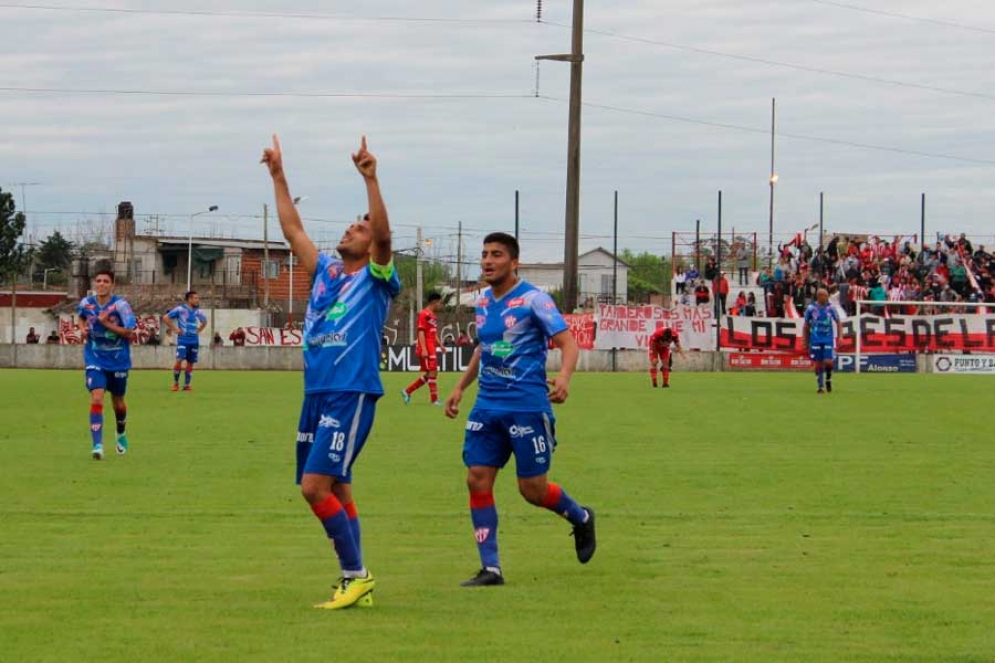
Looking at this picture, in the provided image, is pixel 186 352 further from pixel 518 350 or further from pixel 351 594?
pixel 351 594

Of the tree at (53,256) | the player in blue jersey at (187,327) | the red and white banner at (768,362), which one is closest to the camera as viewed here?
the player in blue jersey at (187,327)

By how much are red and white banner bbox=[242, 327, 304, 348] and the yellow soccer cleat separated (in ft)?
176

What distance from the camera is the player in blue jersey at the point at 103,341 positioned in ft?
54.4

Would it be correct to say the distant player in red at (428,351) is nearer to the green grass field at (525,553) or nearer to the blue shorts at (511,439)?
the green grass field at (525,553)

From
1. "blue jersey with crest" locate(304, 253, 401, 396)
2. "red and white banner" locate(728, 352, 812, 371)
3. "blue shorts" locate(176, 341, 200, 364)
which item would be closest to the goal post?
"red and white banner" locate(728, 352, 812, 371)

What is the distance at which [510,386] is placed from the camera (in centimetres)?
918

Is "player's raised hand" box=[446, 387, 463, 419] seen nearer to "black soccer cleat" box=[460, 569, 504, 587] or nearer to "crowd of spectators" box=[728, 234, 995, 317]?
"black soccer cleat" box=[460, 569, 504, 587]

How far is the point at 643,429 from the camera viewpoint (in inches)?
859

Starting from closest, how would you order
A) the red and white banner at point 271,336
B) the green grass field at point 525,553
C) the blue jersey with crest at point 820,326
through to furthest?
the green grass field at point 525,553 < the blue jersey with crest at point 820,326 < the red and white banner at point 271,336

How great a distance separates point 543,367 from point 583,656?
8.80 feet

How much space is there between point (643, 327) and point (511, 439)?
43.2 m

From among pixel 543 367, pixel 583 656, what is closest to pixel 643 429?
pixel 543 367

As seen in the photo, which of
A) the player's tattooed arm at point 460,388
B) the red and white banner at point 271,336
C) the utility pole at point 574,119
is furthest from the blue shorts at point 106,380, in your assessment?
the red and white banner at point 271,336

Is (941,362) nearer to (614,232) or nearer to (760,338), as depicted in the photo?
(760,338)
